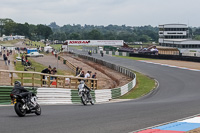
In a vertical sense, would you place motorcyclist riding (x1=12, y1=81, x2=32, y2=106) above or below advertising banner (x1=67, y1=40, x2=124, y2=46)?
below

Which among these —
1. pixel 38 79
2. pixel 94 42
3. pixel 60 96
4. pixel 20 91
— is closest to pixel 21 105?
pixel 20 91

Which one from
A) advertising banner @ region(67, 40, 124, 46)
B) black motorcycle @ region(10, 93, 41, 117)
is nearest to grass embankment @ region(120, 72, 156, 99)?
black motorcycle @ region(10, 93, 41, 117)

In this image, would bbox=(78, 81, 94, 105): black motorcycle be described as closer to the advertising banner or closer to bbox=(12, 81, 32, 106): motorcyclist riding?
bbox=(12, 81, 32, 106): motorcyclist riding

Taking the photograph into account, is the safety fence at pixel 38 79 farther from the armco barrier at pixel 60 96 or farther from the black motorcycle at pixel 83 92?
the black motorcycle at pixel 83 92

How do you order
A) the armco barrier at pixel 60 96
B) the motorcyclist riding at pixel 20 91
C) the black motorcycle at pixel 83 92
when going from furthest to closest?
the armco barrier at pixel 60 96, the black motorcycle at pixel 83 92, the motorcyclist riding at pixel 20 91

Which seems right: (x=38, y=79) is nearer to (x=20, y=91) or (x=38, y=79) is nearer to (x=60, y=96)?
(x=60, y=96)

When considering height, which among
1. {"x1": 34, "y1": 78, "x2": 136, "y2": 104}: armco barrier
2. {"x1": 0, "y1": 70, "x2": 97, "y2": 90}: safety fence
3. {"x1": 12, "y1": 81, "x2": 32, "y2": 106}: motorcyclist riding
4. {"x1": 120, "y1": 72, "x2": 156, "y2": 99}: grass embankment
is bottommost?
{"x1": 120, "y1": 72, "x2": 156, "y2": 99}: grass embankment

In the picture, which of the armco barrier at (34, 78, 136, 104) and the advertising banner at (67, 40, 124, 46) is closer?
the armco barrier at (34, 78, 136, 104)

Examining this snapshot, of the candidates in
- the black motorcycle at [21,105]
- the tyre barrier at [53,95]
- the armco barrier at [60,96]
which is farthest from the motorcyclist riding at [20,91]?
the armco barrier at [60,96]

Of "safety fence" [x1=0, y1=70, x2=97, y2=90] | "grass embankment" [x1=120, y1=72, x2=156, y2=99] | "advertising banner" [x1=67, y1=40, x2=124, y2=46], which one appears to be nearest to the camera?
"safety fence" [x1=0, y1=70, x2=97, y2=90]

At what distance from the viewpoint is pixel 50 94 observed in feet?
57.2

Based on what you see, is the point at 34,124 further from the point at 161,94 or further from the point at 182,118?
the point at 161,94

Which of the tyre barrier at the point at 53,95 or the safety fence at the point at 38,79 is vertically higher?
the safety fence at the point at 38,79

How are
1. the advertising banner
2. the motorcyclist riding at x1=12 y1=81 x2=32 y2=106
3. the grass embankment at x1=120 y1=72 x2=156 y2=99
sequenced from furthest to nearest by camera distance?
the advertising banner → the grass embankment at x1=120 y1=72 x2=156 y2=99 → the motorcyclist riding at x1=12 y1=81 x2=32 y2=106
